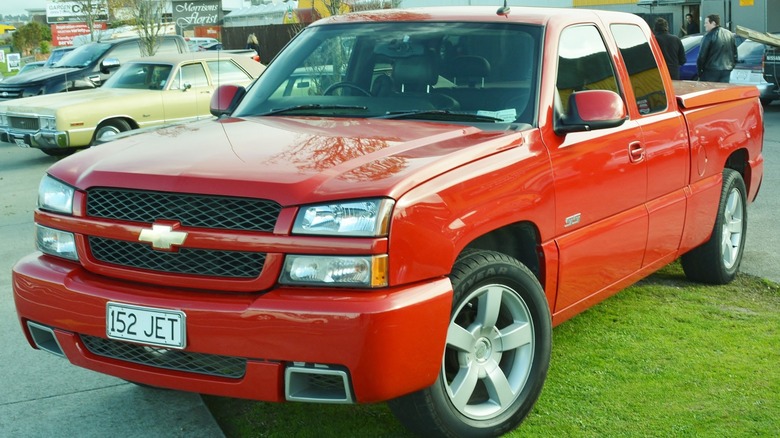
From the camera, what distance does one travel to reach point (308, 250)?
3.36 metres

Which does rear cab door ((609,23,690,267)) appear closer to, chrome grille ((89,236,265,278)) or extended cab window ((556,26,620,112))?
extended cab window ((556,26,620,112))

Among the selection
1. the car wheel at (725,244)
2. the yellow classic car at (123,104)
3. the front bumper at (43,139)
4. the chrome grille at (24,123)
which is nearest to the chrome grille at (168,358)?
the car wheel at (725,244)

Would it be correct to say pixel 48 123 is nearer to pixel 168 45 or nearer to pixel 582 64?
pixel 168 45

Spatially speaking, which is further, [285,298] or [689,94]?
[689,94]

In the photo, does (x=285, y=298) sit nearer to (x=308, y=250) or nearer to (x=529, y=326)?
(x=308, y=250)

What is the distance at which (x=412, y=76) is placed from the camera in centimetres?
473

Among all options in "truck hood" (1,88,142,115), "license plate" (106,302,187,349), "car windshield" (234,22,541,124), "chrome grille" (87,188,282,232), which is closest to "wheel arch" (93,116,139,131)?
"truck hood" (1,88,142,115)

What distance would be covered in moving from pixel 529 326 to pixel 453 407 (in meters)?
0.52

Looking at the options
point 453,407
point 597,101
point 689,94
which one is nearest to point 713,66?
point 689,94

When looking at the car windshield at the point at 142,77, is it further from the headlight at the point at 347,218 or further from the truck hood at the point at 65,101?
the headlight at the point at 347,218

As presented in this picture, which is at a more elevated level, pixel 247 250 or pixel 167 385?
pixel 247 250

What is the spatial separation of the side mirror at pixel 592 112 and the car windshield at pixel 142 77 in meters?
11.2

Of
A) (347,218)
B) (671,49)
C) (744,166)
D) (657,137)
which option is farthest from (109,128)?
(347,218)

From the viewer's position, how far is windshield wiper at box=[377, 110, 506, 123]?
14.6ft
